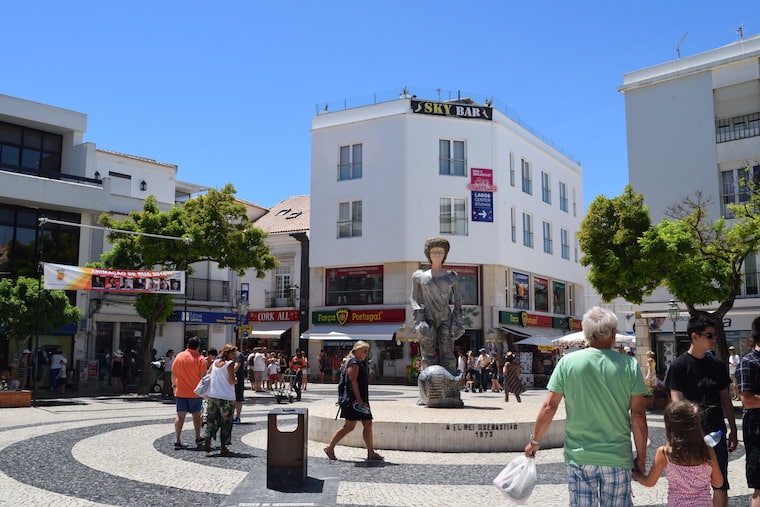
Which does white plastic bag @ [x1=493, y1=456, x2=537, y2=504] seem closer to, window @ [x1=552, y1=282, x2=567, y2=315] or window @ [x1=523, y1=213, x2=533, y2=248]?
window @ [x1=523, y1=213, x2=533, y2=248]

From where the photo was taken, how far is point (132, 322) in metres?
33.5

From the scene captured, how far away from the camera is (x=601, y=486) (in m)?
4.29

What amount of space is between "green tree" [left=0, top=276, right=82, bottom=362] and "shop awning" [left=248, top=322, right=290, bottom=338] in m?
18.9

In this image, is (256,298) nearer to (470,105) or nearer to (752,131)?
(470,105)

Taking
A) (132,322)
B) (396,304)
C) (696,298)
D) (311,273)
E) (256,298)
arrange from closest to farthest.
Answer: (696,298) → (132,322) → (396,304) → (311,273) → (256,298)

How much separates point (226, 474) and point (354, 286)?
30552mm

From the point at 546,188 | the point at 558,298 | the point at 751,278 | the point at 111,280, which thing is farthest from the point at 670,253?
the point at 558,298

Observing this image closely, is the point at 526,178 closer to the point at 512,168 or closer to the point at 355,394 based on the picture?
the point at 512,168

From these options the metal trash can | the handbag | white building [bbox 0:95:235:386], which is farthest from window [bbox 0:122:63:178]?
the metal trash can

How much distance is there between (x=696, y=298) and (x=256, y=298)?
30518mm

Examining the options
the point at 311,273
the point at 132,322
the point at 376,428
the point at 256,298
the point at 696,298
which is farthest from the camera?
the point at 256,298

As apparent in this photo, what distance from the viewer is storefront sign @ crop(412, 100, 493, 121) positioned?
39219mm

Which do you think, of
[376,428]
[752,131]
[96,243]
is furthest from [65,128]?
[752,131]

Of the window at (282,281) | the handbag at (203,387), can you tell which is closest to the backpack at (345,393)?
the handbag at (203,387)
